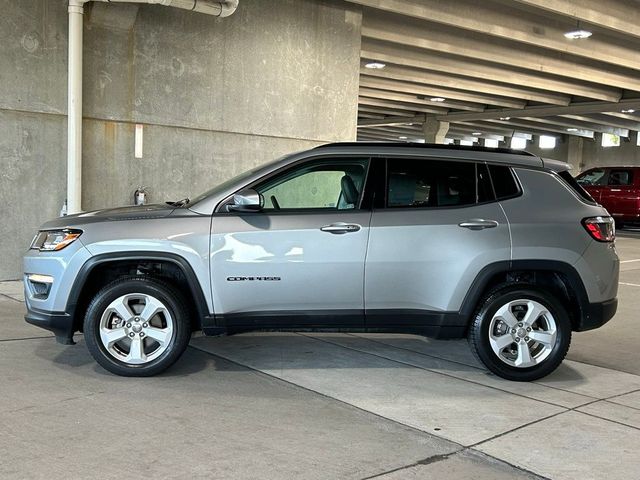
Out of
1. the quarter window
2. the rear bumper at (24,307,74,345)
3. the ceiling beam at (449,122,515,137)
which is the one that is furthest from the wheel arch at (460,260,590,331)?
the ceiling beam at (449,122,515,137)

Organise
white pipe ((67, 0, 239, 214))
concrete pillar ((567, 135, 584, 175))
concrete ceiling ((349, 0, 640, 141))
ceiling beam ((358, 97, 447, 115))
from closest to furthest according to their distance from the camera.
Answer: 1. white pipe ((67, 0, 239, 214))
2. concrete ceiling ((349, 0, 640, 141))
3. ceiling beam ((358, 97, 447, 115))
4. concrete pillar ((567, 135, 584, 175))

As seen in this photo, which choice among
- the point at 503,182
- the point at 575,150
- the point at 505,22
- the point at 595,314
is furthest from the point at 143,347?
the point at 575,150

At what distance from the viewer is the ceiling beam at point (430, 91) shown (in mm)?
21672

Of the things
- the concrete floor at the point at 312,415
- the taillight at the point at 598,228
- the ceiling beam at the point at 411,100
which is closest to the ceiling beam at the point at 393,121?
the ceiling beam at the point at 411,100

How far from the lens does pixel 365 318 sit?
5.16m

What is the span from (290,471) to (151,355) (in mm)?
1972

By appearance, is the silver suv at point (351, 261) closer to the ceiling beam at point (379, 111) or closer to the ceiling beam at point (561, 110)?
the ceiling beam at point (561, 110)

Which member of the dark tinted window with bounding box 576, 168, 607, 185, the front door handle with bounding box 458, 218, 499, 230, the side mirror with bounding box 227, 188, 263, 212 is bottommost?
the front door handle with bounding box 458, 218, 499, 230

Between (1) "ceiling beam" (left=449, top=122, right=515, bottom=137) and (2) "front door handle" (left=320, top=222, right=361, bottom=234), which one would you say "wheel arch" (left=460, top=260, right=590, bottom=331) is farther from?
(1) "ceiling beam" (left=449, top=122, right=515, bottom=137)

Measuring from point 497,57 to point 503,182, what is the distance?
41.8ft

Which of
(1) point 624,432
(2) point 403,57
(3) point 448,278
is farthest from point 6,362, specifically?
(2) point 403,57

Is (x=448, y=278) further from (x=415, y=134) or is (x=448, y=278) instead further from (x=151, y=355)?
(x=415, y=134)

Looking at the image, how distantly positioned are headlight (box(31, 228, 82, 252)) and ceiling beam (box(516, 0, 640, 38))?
969 cm

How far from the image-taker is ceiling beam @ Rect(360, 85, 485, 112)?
80.0 ft
